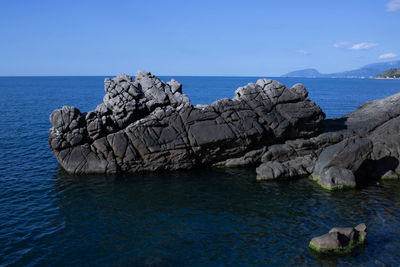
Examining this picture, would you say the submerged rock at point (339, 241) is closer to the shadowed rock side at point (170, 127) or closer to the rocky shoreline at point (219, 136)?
the rocky shoreline at point (219, 136)

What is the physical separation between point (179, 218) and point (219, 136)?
46.8 ft

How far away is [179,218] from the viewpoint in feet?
92.7

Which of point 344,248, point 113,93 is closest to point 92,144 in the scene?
point 113,93

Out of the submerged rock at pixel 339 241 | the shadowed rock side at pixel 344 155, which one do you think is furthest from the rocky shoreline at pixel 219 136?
the submerged rock at pixel 339 241

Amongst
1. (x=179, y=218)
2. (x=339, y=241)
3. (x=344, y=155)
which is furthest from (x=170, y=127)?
(x=339, y=241)

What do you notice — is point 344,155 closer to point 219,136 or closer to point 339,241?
point 219,136

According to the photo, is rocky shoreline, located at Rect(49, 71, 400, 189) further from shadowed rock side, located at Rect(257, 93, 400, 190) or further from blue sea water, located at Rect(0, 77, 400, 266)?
blue sea water, located at Rect(0, 77, 400, 266)

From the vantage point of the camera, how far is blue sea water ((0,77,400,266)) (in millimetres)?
22406

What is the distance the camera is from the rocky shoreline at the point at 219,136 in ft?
125

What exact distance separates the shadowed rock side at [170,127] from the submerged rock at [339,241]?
15715mm

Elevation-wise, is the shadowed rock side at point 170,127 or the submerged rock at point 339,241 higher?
the shadowed rock side at point 170,127

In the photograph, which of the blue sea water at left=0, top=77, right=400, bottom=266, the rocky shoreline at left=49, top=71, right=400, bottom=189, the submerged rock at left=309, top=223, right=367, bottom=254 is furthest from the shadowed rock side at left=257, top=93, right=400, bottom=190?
the submerged rock at left=309, top=223, right=367, bottom=254

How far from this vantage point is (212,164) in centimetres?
4259

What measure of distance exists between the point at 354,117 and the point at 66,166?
139ft
